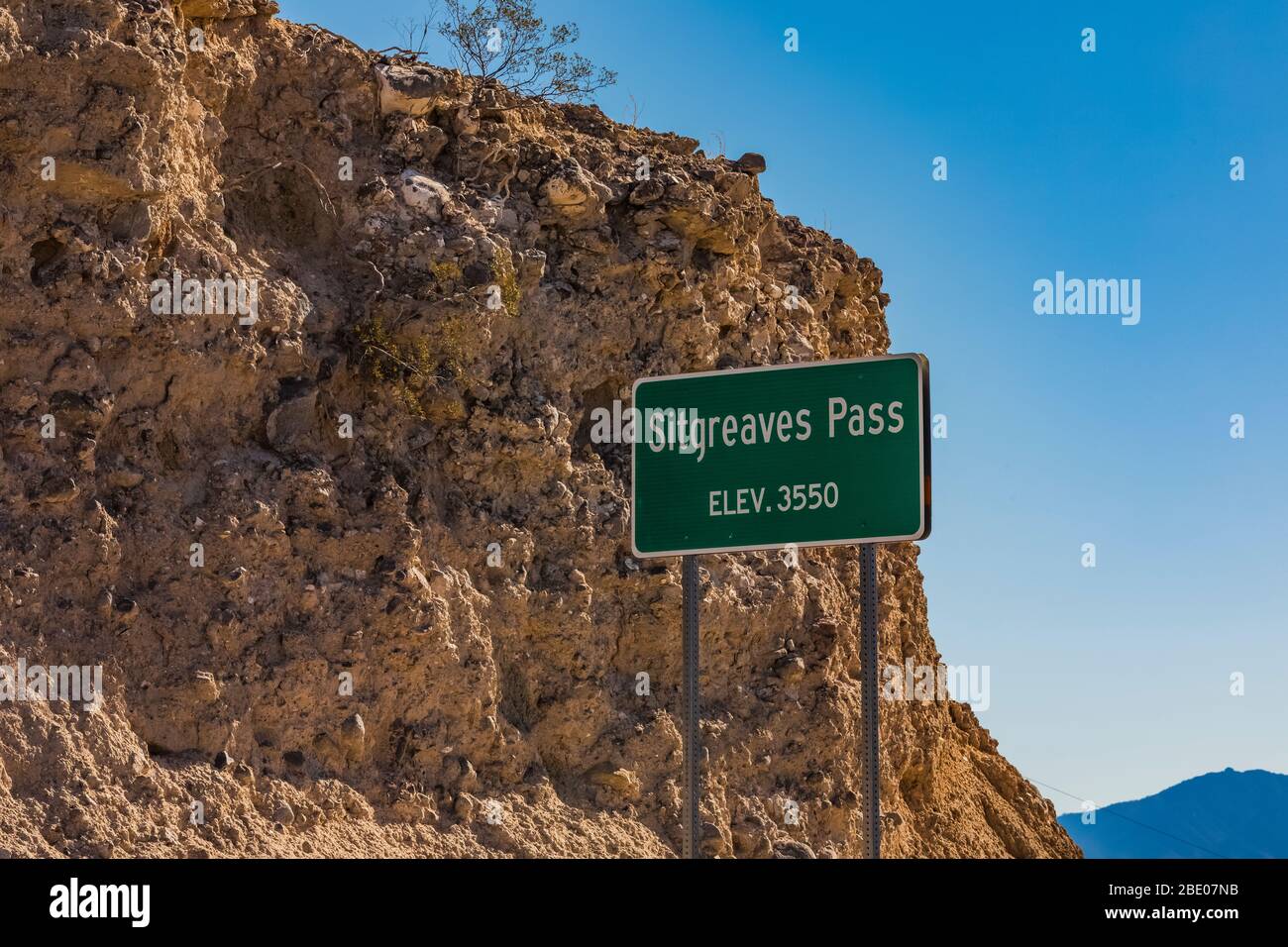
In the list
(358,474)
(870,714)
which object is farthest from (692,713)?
(358,474)

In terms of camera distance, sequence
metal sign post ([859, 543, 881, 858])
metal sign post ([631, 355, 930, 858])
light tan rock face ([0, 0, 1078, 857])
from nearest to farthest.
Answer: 1. metal sign post ([859, 543, 881, 858])
2. metal sign post ([631, 355, 930, 858])
3. light tan rock face ([0, 0, 1078, 857])

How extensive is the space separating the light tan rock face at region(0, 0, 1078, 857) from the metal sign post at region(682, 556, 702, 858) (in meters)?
4.13

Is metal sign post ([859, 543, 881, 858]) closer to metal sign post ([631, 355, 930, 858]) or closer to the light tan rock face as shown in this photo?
metal sign post ([631, 355, 930, 858])

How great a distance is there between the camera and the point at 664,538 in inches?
229

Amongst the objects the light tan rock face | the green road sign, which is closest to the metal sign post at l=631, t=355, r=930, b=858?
the green road sign

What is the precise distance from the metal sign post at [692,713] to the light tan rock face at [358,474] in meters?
4.13

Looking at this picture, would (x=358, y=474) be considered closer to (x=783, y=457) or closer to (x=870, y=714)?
(x=783, y=457)

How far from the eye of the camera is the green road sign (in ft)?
18.4

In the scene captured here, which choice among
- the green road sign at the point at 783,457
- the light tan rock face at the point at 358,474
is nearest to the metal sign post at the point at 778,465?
the green road sign at the point at 783,457

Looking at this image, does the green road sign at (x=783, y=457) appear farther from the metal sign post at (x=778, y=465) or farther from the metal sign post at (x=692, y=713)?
the metal sign post at (x=692, y=713)

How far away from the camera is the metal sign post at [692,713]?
536cm
